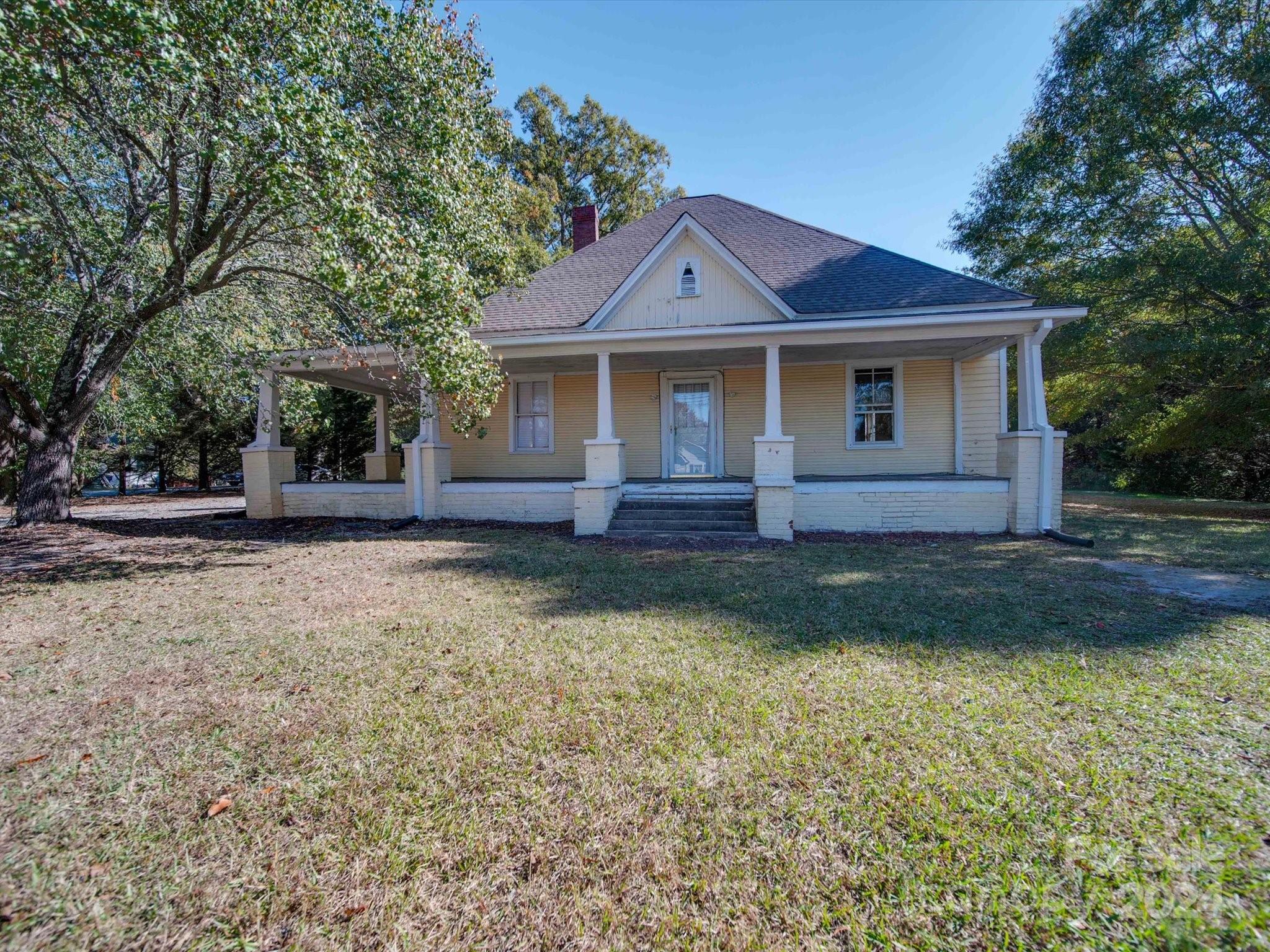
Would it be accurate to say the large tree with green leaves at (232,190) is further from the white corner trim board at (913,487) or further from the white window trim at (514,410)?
the white corner trim board at (913,487)

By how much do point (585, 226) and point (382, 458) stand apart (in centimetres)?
810

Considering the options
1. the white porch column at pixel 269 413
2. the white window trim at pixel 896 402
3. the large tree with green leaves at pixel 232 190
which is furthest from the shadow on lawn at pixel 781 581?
the white window trim at pixel 896 402

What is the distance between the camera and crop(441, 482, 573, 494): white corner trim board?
395 inches

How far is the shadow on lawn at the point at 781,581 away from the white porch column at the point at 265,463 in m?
1.72

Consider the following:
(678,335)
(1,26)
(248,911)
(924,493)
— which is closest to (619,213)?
(678,335)

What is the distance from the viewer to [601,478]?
9266 millimetres

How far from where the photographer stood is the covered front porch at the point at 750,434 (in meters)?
8.70

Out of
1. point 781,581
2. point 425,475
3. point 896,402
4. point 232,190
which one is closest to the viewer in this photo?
point 781,581

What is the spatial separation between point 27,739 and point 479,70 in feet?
26.1

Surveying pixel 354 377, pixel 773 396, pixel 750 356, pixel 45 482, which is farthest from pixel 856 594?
pixel 45 482

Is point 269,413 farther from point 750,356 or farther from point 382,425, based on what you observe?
point 750,356

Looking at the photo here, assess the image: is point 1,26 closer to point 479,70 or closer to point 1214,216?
point 479,70

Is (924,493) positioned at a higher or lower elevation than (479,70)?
lower

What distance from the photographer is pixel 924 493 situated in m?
8.87
